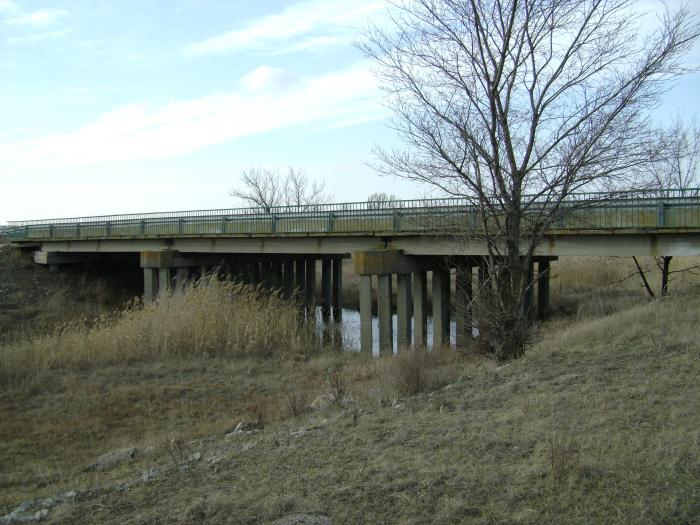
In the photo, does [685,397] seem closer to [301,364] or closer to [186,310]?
[301,364]

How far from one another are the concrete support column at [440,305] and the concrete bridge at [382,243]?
34mm

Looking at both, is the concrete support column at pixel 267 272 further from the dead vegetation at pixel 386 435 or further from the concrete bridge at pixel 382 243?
the dead vegetation at pixel 386 435

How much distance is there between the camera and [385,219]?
18.9m

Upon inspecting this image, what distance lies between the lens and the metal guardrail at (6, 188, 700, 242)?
10859 mm

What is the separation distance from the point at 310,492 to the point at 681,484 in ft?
8.04

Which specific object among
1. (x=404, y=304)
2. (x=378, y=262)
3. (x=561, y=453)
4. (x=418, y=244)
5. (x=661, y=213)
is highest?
(x=661, y=213)

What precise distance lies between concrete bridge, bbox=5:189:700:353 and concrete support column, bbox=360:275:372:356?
0.03 m

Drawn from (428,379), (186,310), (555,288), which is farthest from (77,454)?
(555,288)

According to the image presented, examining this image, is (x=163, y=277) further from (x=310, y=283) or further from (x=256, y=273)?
(x=310, y=283)

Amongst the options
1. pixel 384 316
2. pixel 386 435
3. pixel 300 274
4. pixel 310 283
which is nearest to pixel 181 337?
pixel 384 316

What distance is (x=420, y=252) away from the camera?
60.3 ft

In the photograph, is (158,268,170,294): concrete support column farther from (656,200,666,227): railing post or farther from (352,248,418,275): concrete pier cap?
(656,200,666,227): railing post

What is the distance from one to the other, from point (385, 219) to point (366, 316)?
2.90 metres

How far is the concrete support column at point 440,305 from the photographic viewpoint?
771 inches
